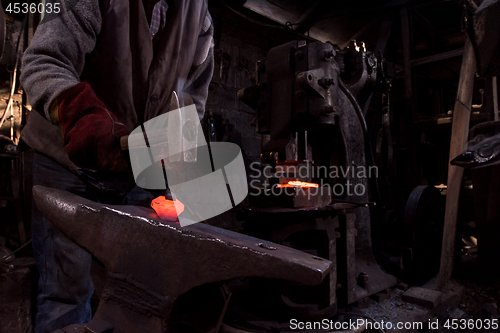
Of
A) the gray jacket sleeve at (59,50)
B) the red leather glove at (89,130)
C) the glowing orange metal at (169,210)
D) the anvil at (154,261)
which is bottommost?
the anvil at (154,261)

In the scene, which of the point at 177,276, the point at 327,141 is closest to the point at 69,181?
the point at 177,276

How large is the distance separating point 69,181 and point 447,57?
392 centimetres

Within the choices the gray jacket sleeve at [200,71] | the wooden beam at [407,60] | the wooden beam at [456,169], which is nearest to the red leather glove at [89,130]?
the gray jacket sleeve at [200,71]

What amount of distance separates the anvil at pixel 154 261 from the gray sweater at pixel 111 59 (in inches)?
18.0

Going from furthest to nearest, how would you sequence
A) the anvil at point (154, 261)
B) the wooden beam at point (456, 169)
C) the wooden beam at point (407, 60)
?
the wooden beam at point (407, 60), the wooden beam at point (456, 169), the anvil at point (154, 261)

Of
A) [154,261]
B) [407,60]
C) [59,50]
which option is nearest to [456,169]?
[407,60]

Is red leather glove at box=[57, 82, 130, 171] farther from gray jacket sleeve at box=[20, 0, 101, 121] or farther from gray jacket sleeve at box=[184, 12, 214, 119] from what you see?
gray jacket sleeve at box=[184, 12, 214, 119]

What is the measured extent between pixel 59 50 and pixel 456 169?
8.53ft

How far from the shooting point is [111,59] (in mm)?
1268

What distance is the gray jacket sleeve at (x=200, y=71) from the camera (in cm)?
168

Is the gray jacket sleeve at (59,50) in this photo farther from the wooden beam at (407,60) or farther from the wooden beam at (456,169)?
the wooden beam at (407,60)

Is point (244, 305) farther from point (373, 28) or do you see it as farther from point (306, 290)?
point (373, 28)

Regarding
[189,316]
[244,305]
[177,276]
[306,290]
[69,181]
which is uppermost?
[69,181]

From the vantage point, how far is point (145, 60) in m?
1.39
